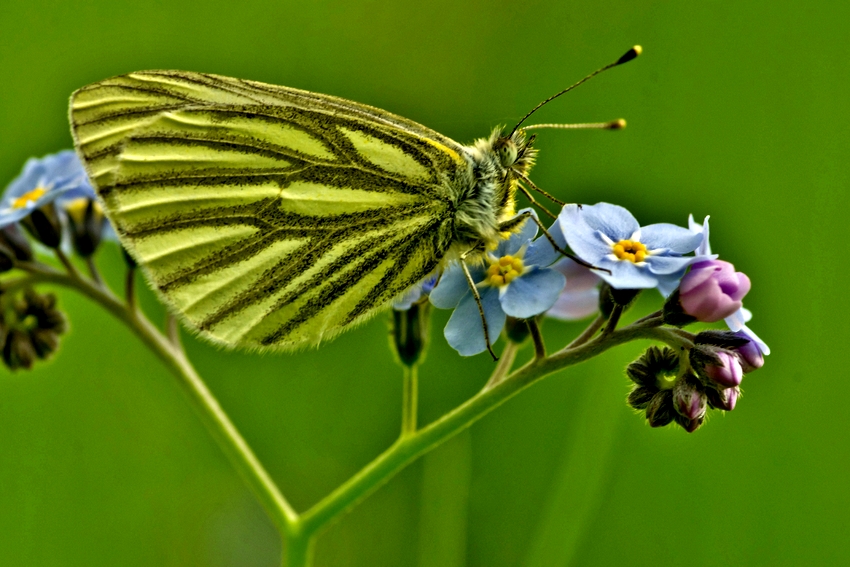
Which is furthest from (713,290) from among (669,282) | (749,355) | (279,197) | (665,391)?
(279,197)

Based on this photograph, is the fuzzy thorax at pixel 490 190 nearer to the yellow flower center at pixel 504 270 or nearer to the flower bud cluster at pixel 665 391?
the yellow flower center at pixel 504 270

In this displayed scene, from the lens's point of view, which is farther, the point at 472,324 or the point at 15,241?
the point at 15,241

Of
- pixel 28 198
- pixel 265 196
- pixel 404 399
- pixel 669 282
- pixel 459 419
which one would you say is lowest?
pixel 404 399

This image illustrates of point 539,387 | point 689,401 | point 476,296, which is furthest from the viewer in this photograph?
point 539,387

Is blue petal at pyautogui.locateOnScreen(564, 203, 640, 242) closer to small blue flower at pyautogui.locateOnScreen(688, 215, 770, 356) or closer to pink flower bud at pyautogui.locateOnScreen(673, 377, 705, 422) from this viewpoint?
small blue flower at pyautogui.locateOnScreen(688, 215, 770, 356)

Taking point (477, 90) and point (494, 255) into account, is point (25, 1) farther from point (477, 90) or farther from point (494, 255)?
point (494, 255)

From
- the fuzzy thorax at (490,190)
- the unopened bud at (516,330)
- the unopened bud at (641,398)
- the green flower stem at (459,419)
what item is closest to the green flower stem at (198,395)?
the green flower stem at (459,419)

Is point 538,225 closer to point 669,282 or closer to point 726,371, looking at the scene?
point 669,282

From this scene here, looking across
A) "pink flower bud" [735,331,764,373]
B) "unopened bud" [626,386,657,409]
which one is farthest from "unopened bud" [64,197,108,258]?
"pink flower bud" [735,331,764,373]
